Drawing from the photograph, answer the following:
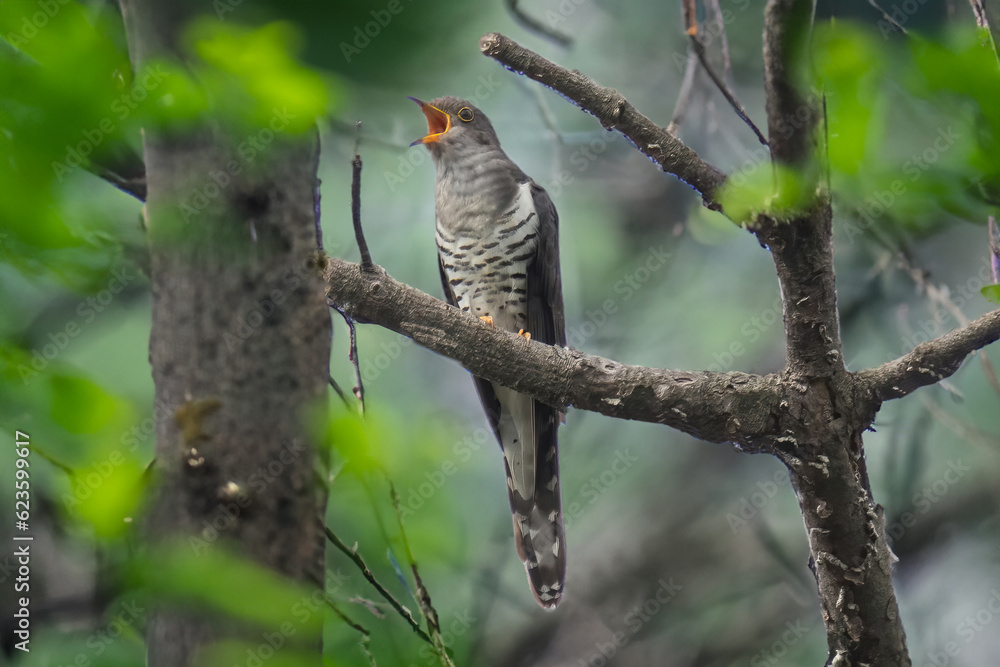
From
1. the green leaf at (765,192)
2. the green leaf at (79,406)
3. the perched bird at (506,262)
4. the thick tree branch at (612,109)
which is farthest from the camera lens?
the perched bird at (506,262)

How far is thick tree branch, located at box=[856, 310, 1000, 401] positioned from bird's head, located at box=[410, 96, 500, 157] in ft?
4.34

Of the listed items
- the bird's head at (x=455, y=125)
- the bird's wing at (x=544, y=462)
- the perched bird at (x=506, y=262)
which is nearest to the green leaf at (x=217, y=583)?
the bird's wing at (x=544, y=462)

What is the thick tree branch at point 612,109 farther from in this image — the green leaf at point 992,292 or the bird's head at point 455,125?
the bird's head at point 455,125

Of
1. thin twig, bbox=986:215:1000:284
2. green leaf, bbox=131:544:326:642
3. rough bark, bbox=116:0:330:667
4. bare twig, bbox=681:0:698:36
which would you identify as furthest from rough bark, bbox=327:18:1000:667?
green leaf, bbox=131:544:326:642

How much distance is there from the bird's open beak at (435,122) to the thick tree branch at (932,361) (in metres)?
1.35

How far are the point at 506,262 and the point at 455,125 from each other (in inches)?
17.7

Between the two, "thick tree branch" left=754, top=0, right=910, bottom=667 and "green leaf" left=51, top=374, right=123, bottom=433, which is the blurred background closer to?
"thick tree branch" left=754, top=0, right=910, bottom=667

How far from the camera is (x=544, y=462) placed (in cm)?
186

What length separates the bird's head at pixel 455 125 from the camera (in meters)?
2.06

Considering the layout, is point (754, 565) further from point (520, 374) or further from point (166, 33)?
point (166, 33)

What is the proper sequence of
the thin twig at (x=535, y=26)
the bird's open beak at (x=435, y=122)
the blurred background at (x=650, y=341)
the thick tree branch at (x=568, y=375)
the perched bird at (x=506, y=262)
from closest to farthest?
the thick tree branch at (x=568, y=375), the thin twig at (x=535, y=26), the blurred background at (x=650, y=341), the perched bird at (x=506, y=262), the bird's open beak at (x=435, y=122)

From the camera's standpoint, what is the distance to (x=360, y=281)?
1.09 meters

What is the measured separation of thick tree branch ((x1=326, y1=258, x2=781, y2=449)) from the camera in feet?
3.54

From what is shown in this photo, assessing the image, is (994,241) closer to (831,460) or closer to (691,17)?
(831,460)
